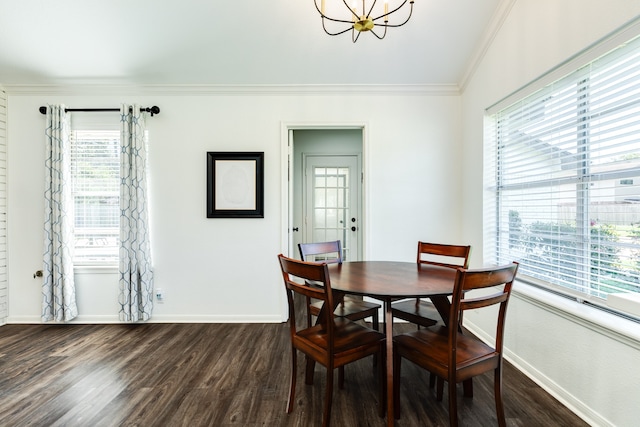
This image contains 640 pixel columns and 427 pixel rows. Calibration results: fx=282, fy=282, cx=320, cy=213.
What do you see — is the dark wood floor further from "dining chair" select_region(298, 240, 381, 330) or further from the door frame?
the door frame

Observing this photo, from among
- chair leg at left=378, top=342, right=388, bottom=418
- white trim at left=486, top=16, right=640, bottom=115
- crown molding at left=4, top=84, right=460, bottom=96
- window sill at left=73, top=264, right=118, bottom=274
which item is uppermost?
crown molding at left=4, top=84, right=460, bottom=96

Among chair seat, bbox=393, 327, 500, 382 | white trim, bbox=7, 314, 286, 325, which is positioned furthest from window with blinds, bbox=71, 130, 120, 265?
chair seat, bbox=393, 327, 500, 382

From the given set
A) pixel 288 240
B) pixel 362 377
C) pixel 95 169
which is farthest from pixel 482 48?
pixel 95 169

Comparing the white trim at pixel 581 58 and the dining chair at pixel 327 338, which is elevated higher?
the white trim at pixel 581 58

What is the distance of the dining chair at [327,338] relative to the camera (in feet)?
4.65

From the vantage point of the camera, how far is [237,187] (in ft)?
9.91

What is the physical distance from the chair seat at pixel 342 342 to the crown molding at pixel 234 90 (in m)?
2.38

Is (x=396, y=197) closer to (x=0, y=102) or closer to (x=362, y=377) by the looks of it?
(x=362, y=377)

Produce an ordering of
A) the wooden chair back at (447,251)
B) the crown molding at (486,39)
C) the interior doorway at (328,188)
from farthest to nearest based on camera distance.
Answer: the interior doorway at (328,188), the crown molding at (486,39), the wooden chair back at (447,251)

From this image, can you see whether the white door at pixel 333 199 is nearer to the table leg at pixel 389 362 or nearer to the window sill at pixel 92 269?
the window sill at pixel 92 269

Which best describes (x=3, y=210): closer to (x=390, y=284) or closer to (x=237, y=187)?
(x=237, y=187)

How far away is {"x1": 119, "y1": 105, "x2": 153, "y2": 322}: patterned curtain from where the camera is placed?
2.86 metres

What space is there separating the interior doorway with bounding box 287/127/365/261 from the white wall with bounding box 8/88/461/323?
4.69 ft

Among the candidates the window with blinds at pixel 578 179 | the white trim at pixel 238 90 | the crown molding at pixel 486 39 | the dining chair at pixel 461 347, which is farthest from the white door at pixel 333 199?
the dining chair at pixel 461 347
